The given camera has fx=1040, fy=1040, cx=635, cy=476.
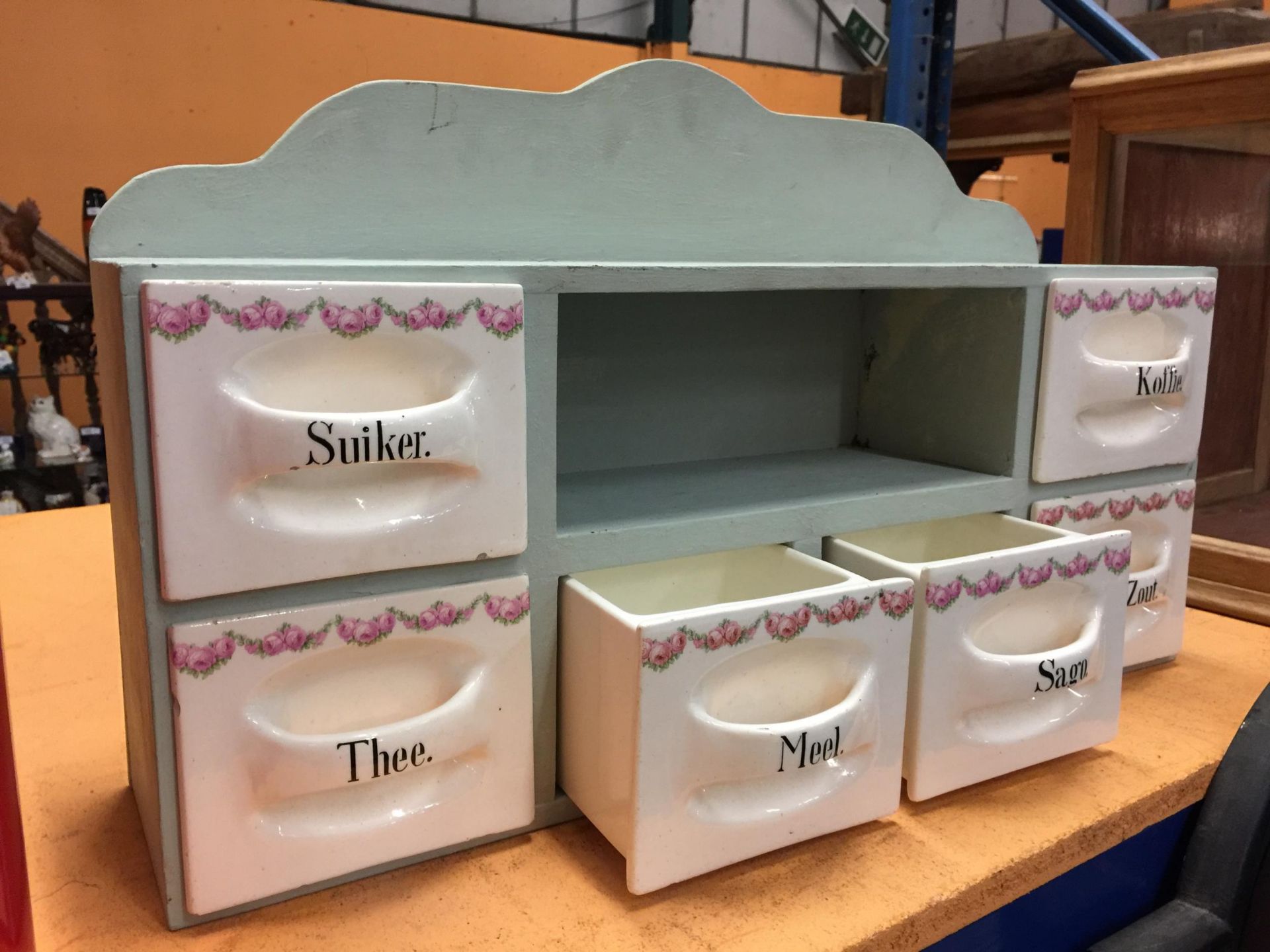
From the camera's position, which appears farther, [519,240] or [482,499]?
[519,240]

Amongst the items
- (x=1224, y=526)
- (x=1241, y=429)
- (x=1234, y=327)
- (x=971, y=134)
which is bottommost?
(x=1224, y=526)

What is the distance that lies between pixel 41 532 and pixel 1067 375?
1.40 m

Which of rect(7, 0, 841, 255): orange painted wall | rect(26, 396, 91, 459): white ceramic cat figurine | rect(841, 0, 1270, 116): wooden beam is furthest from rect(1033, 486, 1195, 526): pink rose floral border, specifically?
rect(26, 396, 91, 459): white ceramic cat figurine

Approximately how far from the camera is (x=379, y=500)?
0.64m

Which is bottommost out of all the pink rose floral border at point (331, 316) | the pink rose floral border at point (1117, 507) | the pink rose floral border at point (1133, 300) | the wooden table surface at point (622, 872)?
the wooden table surface at point (622, 872)

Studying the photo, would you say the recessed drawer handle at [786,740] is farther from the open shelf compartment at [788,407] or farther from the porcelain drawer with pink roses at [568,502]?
the open shelf compartment at [788,407]

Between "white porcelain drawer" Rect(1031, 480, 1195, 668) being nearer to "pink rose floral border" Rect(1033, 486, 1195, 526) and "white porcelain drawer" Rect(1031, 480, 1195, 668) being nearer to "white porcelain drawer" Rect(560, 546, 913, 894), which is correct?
"pink rose floral border" Rect(1033, 486, 1195, 526)

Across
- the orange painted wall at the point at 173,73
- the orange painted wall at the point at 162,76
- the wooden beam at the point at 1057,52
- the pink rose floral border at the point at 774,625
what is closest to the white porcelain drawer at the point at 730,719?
the pink rose floral border at the point at 774,625

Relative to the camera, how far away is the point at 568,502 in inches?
33.5

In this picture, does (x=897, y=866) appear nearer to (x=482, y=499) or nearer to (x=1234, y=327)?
(x=482, y=499)

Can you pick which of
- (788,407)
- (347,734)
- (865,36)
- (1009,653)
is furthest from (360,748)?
(865,36)

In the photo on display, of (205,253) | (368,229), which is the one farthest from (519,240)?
(205,253)

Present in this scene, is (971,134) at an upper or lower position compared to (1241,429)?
upper

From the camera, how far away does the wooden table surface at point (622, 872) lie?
644 millimetres
